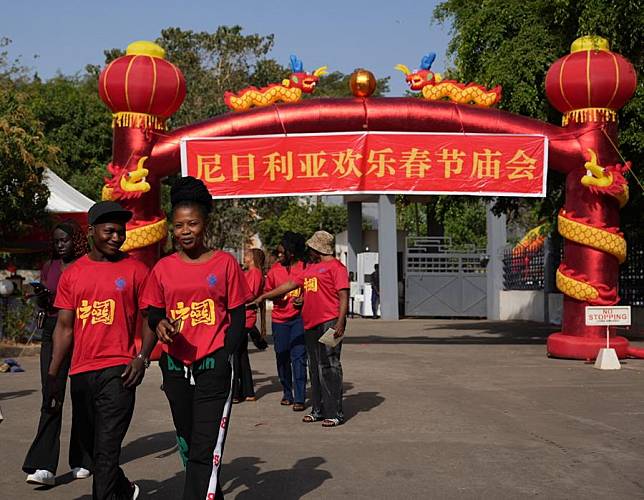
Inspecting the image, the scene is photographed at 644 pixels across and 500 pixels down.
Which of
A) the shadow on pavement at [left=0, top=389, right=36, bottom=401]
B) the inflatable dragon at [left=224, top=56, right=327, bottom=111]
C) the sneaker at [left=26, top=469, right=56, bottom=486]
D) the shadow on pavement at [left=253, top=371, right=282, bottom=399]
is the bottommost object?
the shadow on pavement at [left=253, top=371, right=282, bottom=399]

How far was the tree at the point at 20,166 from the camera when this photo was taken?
19672mm

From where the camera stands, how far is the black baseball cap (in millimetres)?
5879

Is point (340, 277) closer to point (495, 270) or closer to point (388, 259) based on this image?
point (388, 259)

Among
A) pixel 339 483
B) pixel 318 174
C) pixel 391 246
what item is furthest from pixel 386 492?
pixel 391 246

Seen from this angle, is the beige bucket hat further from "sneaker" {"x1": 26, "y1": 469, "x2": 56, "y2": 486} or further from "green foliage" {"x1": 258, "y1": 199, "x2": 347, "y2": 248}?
"green foliage" {"x1": 258, "y1": 199, "x2": 347, "y2": 248}

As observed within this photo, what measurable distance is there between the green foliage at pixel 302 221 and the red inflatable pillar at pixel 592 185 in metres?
29.0

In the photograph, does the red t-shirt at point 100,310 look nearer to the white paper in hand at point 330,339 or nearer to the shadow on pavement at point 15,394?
the white paper in hand at point 330,339

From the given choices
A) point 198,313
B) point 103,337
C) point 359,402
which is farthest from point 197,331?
point 359,402

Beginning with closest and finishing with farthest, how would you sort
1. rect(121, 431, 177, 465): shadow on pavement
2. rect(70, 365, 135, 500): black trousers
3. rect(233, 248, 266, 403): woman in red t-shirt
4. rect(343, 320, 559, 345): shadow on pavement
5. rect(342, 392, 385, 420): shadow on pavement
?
1. rect(70, 365, 135, 500): black trousers
2. rect(121, 431, 177, 465): shadow on pavement
3. rect(342, 392, 385, 420): shadow on pavement
4. rect(233, 248, 266, 403): woman in red t-shirt
5. rect(343, 320, 559, 345): shadow on pavement

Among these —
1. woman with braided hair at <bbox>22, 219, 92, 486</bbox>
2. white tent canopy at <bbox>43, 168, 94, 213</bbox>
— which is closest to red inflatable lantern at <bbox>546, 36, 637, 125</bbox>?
woman with braided hair at <bbox>22, 219, 92, 486</bbox>

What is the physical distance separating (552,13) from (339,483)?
13.0 metres

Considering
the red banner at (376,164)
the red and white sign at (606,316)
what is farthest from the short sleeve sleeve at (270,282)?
the red and white sign at (606,316)

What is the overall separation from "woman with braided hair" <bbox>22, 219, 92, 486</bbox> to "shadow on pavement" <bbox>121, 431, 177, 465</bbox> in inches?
27.5

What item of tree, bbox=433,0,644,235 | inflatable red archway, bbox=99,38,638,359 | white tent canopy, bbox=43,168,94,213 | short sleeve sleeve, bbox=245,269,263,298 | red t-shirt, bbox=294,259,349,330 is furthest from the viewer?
white tent canopy, bbox=43,168,94,213
